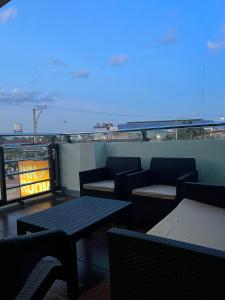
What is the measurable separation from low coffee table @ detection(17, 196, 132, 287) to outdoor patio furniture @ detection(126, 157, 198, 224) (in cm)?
49

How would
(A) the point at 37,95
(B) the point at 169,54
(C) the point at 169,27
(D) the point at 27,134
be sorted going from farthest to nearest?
(A) the point at 37,95 → (B) the point at 169,54 → (C) the point at 169,27 → (D) the point at 27,134

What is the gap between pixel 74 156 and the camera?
15.3ft

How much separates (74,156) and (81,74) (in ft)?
21.6

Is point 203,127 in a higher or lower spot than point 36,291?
higher

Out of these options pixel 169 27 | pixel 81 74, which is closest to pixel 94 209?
pixel 169 27

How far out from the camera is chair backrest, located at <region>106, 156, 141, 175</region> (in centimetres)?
371

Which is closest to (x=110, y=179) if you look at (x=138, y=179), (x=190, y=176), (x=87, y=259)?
(x=138, y=179)

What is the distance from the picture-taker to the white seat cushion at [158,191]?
109 inches

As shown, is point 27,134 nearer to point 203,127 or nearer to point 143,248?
point 203,127

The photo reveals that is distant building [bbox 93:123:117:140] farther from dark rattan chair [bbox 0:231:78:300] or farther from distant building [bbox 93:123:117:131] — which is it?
dark rattan chair [bbox 0:231:78:300]

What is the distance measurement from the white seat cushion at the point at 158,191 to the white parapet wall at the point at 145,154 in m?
0.60

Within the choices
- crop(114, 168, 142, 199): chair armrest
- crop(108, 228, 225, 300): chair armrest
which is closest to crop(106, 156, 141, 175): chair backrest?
crop(114, 168, 142, 199): chair armrest

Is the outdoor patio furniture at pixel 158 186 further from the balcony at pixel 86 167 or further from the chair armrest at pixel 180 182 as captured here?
the balcony at pixel 86 167

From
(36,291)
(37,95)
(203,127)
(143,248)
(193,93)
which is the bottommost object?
(36,291)
